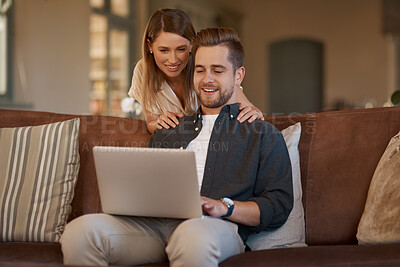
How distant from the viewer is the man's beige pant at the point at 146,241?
5.17 ft

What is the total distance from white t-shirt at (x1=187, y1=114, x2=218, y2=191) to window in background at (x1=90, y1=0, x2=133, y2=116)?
15.0ft

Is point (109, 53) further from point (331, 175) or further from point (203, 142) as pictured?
point (331, 175)

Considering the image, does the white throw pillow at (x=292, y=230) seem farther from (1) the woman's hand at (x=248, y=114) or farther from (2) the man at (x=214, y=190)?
(1) the woman's hand at (x=248, y=114)

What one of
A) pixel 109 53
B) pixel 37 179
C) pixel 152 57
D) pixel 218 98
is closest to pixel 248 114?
pixel 218 98

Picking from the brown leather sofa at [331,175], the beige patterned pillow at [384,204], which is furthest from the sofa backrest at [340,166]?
the beige patterned pillow at [384,204]

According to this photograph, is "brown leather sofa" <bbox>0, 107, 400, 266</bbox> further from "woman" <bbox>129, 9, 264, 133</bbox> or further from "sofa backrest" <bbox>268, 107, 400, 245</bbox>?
"woman" <bbox>129, 9, 264, 133</bbox>

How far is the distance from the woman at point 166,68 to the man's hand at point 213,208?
73 centimetres

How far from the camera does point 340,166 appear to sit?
2.15 metres

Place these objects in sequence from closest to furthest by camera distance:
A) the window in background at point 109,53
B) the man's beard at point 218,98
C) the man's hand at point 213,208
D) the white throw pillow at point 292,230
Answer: the man's hand at point 213,208 → the white throw pillow at point 292,230 → the man's beard at point 218,98 → the window in background at point 109,53

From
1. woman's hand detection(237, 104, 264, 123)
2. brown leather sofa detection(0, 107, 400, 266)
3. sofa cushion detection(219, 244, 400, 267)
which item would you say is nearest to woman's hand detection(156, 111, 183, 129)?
woman's hand detection(237, 104, 264, 123)

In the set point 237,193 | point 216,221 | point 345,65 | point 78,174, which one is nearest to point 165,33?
point 78,174

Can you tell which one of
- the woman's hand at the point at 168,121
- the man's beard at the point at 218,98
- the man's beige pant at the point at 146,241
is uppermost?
the man's beard at the point at 218,98

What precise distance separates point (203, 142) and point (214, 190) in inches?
9.2

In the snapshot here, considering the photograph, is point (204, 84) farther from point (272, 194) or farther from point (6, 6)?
point (6, 6)
